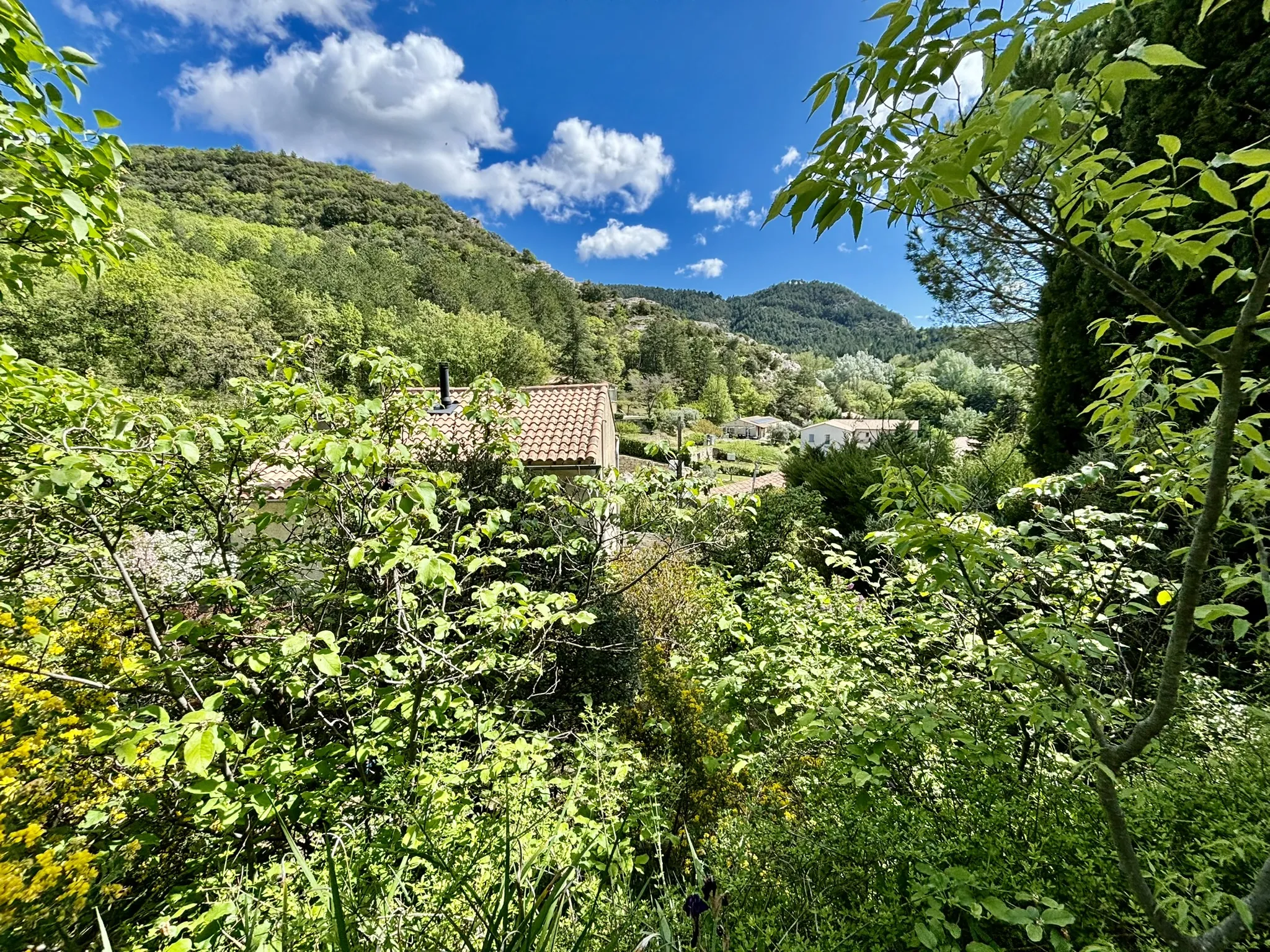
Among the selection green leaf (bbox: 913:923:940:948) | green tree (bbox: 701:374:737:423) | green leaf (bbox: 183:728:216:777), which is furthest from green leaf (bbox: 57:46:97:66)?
green tree (bbox: 701:374:737:423)

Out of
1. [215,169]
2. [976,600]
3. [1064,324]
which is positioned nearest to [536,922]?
[976,600]

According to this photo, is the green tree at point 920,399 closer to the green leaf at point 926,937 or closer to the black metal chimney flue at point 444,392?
the green leaf at point 926,937

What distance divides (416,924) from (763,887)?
4.96ft

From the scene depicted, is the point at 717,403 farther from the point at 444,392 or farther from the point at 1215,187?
the point at 1215,187

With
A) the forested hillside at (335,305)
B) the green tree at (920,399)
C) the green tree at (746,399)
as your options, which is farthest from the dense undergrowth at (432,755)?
the green tree at (746,399)

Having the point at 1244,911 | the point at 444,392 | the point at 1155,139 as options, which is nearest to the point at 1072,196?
the point at 1244,911

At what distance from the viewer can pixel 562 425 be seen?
10.4 m

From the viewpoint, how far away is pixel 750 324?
362ft

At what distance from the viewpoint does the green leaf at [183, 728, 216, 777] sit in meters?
1.49

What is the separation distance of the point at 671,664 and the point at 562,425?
293 inches

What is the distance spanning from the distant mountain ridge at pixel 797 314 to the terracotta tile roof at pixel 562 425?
88.5 metres

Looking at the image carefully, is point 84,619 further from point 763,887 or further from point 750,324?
point 750,324

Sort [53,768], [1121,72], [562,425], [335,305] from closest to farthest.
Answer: [1121,72] < [53,768] < [562,425] < [335,305]

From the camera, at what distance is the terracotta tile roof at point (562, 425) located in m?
9.30
